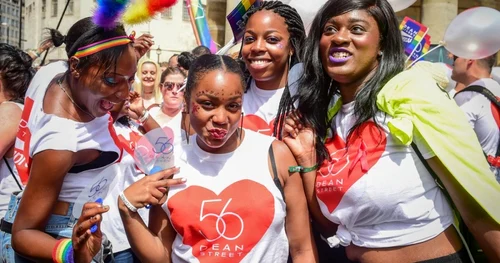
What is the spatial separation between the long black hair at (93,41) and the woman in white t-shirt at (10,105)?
3.05 ft

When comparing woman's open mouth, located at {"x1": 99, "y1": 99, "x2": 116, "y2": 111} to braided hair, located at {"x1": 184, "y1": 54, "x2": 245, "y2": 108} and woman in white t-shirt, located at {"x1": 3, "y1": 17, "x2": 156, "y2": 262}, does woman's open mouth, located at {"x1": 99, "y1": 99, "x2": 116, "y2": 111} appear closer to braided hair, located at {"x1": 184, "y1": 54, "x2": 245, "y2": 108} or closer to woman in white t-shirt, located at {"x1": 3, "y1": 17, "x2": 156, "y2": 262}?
woman in white t-shirt, located at {"x1": 3, "y1": 17, "x2": 156, "y2": 262}

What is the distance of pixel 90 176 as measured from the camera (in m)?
2.50

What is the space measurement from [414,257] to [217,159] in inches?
38.7

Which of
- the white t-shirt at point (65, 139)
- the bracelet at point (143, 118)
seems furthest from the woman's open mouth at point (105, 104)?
the bracelet at point (143, 118)

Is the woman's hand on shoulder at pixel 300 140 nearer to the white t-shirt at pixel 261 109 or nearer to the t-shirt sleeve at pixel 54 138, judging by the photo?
the white t-shirt at pixel 261 109

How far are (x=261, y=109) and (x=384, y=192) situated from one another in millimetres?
1148

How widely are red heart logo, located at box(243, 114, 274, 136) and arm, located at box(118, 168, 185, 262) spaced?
2.71 feet

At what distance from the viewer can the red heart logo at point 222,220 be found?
2.28 meters

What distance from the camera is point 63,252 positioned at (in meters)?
2.27

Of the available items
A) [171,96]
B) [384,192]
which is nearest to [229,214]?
[384,192]

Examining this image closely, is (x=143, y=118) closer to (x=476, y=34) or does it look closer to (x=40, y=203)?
(x=40, y=203)

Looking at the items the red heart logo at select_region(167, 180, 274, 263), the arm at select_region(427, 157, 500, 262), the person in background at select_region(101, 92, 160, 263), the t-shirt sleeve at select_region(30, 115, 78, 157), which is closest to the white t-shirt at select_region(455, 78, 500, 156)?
the arm at select_region(427, 157, 500, 262)

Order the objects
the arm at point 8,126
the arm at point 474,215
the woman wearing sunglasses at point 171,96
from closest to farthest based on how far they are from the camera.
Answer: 1. the arm at point 474,215
2. the arm at point 8,126
3. the woman wearing sunglasses at point 171,96

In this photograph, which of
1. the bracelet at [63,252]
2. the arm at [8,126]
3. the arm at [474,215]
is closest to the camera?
the arm at [474,215]
